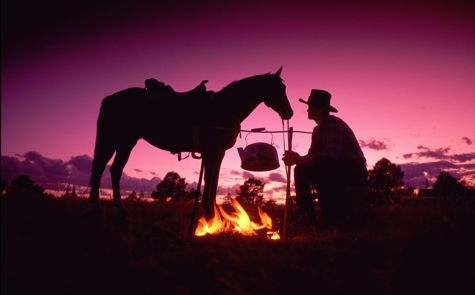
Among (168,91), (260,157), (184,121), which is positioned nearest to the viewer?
(260,157)

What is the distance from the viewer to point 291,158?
17.7 feet

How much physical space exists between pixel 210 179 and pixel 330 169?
2259 millimetres

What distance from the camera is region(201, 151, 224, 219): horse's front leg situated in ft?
18.8

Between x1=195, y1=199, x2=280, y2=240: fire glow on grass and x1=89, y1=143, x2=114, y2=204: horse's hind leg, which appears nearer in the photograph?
x1=195, y1=199, x2=280, y2=240: fire glow on grass

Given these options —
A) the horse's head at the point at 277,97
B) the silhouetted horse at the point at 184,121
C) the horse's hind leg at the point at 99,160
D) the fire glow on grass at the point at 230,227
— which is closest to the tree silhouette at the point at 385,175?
the horse's head at the point at 277,97

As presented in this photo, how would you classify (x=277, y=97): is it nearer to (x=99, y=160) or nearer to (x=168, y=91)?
(x=168, y=91)

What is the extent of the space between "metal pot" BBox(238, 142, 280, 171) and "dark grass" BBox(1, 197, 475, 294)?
50.5 inches

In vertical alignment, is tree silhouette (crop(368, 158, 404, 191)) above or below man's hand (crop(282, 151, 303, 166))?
above

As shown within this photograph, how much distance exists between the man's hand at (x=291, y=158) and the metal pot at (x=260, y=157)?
0.16m

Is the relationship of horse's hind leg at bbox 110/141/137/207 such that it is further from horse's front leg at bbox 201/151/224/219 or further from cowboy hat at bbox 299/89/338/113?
cowboy hat at bbox 299/89/338/113

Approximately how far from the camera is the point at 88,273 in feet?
10.2

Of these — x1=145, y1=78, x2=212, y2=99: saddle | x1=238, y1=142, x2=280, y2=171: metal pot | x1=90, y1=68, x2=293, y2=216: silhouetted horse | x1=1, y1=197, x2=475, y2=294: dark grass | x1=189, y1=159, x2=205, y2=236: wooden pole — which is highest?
x1=145, y1=78, x2=212, y2=99: saddle

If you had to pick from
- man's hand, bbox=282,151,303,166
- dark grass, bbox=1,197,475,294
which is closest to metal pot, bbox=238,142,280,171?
man's hand, bbox=282,151,303,166

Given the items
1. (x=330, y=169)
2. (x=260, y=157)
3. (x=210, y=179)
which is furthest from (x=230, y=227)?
(x=330, y=169)
